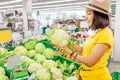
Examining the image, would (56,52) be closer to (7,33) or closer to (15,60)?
(7,33)

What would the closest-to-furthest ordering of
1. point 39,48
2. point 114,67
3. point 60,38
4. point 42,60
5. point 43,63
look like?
point 60,38 → point 43,63 → point 42,60 → point 39,48 → point 114,67

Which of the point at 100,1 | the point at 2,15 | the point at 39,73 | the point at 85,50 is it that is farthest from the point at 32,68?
the point at 2,15

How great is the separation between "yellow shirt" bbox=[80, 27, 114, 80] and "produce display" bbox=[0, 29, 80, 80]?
0.28m

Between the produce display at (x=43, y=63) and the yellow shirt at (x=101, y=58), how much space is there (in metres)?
0.28

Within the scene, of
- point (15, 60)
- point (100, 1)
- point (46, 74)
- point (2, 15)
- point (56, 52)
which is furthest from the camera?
point (2, 15)

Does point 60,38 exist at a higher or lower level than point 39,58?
higher

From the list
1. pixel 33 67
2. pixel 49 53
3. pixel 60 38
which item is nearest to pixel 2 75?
pixel 33 67

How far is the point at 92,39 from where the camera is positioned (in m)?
1.89

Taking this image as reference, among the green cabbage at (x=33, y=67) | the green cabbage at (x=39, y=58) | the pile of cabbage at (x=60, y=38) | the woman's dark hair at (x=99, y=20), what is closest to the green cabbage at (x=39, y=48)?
the green cabbage at (x=39, y=58)

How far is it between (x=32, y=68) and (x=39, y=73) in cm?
14

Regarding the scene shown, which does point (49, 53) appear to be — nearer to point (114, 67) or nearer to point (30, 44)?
point (30, 44)

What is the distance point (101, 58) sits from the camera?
72.9 inches

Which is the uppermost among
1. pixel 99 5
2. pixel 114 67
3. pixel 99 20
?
pixel 99 5

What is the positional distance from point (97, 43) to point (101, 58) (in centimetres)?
16
